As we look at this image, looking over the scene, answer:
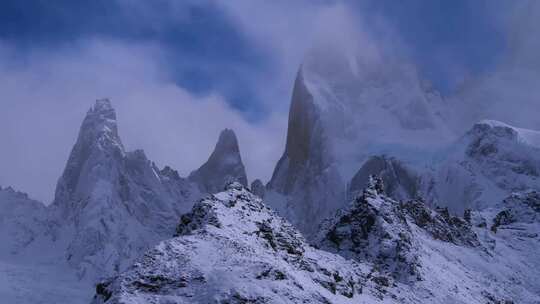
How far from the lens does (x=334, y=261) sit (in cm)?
5666

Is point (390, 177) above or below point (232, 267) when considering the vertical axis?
above

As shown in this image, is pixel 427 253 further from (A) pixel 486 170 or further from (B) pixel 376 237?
(A) pixel 486 170

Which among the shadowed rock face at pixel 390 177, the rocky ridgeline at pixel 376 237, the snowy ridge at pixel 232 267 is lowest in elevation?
the snowy ridge at pixel 232 267

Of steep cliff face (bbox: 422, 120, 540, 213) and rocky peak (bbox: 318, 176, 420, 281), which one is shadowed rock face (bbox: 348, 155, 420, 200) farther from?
rocky peak (bbox: 318, 176, 420, 281)

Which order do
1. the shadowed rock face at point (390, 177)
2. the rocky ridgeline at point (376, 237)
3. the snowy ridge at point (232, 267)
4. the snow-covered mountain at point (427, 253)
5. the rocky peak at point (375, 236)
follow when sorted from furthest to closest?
the shadowed rock face at point (390, 177)
the rocky peak at point (375, 236)
the rocky ridgeline at point (376, 237)
the snow-covered mountain at point (427, 253)
the snowy ridge at point (232, 267)

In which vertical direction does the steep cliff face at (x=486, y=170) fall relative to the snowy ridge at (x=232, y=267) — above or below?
above

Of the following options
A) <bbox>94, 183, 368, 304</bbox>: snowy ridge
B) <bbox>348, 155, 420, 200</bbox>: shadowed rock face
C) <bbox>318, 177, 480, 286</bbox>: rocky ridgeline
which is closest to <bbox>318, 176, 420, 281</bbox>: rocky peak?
<bbox>318, 177, 480, 286</bbox>: rocky ridgeline

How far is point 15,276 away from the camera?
596 ft

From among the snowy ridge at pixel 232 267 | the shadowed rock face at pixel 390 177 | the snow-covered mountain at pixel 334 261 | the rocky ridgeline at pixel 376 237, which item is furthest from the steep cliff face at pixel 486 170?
the snowy ridge at pixel 232 267

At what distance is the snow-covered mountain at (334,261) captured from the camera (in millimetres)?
42219

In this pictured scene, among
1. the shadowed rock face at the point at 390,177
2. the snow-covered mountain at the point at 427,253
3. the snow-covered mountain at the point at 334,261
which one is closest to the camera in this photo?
the snow-covered mountain at the point at 334,261

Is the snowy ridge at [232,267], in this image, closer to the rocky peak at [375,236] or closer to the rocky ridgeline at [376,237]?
the rocky ridgeline at [376,237]

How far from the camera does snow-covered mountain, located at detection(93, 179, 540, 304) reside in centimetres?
4222

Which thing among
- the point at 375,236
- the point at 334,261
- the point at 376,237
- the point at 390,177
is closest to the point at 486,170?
the point at 390,177
